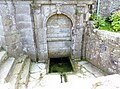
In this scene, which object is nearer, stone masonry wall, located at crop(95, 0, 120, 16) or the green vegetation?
the green vegetation

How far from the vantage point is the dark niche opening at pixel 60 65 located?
6.21 metres

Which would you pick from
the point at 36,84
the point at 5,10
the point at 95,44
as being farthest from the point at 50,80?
the point at 5,10

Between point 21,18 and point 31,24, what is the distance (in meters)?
0.48

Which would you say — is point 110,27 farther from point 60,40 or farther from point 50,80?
point 50,80

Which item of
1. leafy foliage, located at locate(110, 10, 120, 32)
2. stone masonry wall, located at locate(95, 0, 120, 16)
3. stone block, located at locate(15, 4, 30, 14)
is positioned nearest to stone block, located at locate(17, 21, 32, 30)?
stone block, located at locate(15, 4, 30, 14)

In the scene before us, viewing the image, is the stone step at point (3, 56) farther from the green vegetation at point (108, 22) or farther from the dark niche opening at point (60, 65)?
the green vegetation at point (108, 22)

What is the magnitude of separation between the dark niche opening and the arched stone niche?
0.25 m

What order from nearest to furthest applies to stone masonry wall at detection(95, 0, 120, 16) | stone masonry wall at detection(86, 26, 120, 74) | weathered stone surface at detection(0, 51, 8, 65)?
stone masonry wall at detection(86, 26, 120, 74)
weathered stone surface at detection(0, 51, 8, 65)
stone masonry wall at detection(95, 0, 120, 16)

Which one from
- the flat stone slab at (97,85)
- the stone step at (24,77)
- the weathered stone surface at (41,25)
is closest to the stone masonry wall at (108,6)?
the weathered stone surface at (41,25)

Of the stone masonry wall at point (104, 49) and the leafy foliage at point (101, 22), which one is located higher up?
the leafy foliage at point (101, 22)

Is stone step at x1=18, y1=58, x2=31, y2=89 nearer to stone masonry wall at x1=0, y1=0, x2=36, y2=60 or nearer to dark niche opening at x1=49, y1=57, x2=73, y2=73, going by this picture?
stone masonry wall at x1=0, y1=0, x2=36, y2=60

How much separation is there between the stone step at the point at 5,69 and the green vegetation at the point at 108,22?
12.4 ft

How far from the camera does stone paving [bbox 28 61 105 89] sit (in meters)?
5.15

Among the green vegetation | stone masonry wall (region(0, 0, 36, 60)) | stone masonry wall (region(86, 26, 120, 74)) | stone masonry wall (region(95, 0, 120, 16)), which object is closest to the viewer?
stone masonry wall (region(86, 26, 120, 74))
